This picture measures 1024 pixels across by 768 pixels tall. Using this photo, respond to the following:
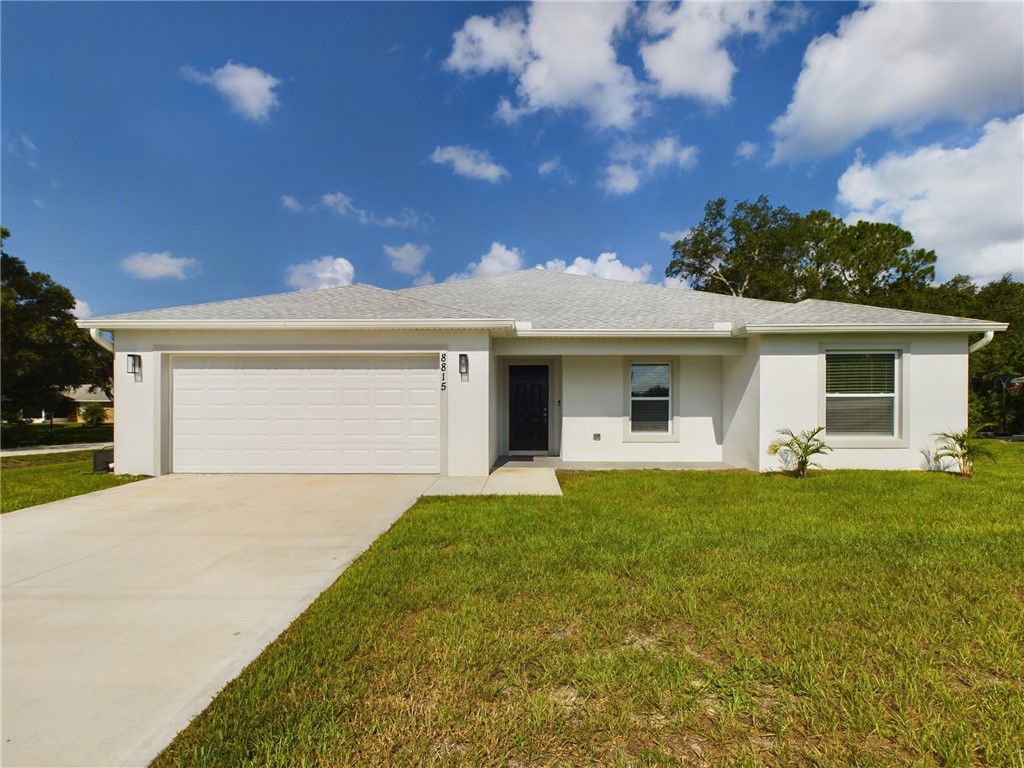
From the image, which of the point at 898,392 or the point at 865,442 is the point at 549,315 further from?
the point at 898,392

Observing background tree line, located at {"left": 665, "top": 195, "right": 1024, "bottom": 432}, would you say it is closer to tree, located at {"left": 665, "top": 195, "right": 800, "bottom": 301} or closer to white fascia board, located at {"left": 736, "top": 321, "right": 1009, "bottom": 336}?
tree, located at {"left": 665, "top": 195, "right": 800, "bottom": 301}

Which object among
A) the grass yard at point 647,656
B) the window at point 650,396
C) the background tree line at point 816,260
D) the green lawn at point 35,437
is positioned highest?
the background tree line at point 816,260

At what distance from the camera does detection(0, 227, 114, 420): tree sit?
15.7 metres

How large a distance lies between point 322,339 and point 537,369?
193 inches

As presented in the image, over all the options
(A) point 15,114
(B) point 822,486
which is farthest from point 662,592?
(A) point 15,114

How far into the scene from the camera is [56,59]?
30.7 feet

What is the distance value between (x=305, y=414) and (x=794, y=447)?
9505 mm

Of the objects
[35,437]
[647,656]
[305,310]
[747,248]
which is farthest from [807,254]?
[35,437]

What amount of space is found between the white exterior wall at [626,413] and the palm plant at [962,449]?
3.85 m

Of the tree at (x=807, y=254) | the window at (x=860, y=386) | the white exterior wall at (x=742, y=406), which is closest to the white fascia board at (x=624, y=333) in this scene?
the white exterior wall at (x=742, y=406)

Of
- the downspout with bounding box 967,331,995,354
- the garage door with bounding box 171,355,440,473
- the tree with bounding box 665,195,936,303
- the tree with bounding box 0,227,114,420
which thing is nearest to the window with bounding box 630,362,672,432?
the garage door with bounding box 171,355,440,473

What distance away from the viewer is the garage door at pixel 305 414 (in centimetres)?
830

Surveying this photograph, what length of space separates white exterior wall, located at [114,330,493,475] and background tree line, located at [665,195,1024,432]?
23.6 metres

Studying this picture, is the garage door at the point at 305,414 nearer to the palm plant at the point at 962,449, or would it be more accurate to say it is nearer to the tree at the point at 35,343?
the palm plant at the point at 962,449
